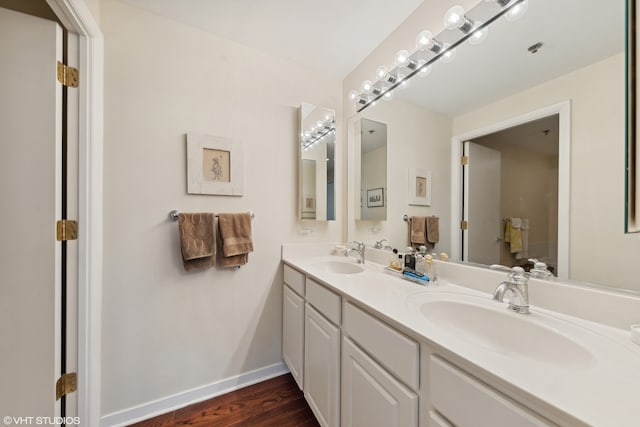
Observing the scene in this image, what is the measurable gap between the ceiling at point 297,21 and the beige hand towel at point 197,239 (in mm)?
1210

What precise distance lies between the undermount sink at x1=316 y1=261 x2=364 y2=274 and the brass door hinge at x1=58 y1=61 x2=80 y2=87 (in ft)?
5.36

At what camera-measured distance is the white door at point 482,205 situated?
1081 millimetres

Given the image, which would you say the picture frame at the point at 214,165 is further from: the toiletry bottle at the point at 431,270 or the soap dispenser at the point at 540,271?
the soap dispenser at the point at 540,271

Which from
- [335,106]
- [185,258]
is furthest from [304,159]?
[185,258]

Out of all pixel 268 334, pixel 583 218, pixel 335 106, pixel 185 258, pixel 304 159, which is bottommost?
pixel 268 334

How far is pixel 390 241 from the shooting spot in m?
1.63

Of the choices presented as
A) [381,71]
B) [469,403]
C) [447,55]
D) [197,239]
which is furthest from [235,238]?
[447,55]

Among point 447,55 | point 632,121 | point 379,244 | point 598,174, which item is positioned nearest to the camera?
point 632,121

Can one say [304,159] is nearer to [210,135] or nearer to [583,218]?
[210,135]

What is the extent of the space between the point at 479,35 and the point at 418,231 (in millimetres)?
1007

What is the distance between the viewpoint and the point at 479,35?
1.11 m

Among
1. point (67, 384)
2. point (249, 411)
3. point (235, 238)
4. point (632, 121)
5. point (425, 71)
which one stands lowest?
point (249, 411)

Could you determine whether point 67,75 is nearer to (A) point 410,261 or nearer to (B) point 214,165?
(B) point 214,165
